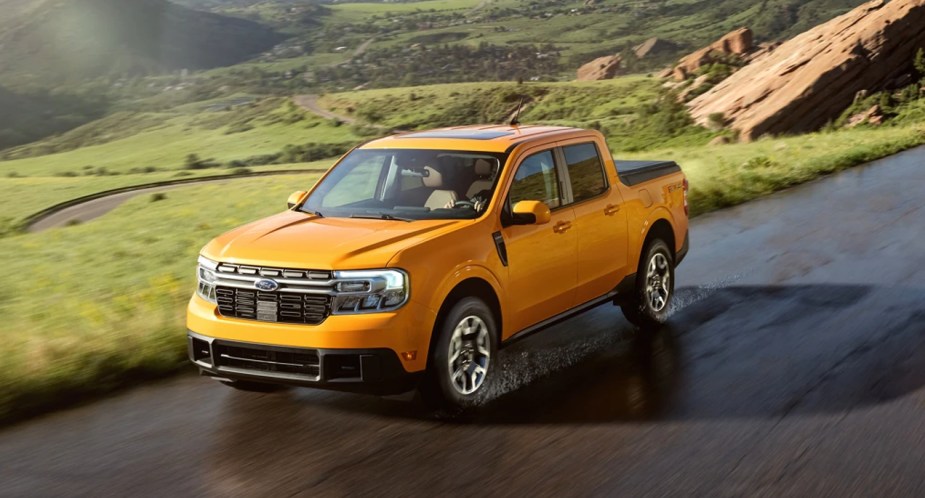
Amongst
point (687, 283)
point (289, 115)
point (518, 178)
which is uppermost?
point (518, 178)

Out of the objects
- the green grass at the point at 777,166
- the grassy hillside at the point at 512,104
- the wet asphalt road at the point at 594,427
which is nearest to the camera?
the wet asphalt road at the point at 594,427

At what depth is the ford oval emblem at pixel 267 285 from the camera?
5.89 metres

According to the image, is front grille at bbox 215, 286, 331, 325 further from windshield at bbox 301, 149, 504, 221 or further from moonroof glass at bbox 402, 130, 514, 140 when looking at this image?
moonroof glass at bbox 402, 130, 514, 140

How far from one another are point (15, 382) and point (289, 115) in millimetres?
131717

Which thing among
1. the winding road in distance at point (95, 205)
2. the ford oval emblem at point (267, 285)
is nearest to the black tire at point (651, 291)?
the ford oval emblem at point (267, 285)

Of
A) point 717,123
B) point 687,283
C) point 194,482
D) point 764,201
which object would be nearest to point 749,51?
point 717,123

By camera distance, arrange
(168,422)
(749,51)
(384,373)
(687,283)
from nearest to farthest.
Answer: (384,373) → (168,422) → (687,283) → (749,51)

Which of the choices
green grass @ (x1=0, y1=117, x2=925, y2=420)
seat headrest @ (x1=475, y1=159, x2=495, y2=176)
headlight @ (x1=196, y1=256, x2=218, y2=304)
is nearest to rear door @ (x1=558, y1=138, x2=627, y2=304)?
seat headrest @ (x1=475, y1=159, x2=495, y2=176)

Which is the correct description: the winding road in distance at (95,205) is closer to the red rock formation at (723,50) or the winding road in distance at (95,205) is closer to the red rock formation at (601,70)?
the red rock formation at (723,50)

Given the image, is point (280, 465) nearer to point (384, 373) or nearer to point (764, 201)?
point (384, 373)

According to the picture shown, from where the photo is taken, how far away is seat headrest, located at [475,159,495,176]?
7004mm

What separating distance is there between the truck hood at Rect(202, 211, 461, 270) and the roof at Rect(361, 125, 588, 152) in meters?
0.85

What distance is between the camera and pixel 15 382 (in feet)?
22.1

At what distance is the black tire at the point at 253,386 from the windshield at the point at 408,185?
3.88 feet
